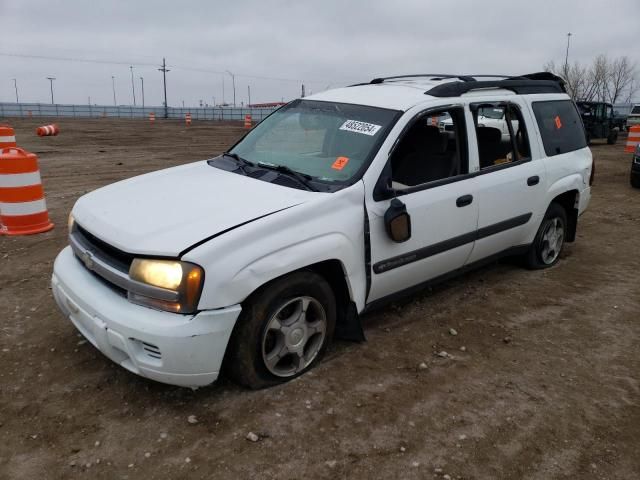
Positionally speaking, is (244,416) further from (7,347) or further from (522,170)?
(522,170)

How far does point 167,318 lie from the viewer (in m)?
2.69

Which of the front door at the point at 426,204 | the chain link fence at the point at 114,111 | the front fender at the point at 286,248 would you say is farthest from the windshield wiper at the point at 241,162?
the chain link fence at the point at 114,111

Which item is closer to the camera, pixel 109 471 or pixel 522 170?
pixel 109 471

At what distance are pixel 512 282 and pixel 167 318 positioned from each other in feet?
11.5

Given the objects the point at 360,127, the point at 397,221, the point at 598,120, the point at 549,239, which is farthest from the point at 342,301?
the point at 598,120

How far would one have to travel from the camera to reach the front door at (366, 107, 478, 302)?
347cm

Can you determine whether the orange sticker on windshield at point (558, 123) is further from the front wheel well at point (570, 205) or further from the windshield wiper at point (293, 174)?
the windshield wiper at point (293, 174)

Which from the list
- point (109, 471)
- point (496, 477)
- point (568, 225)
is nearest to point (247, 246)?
point (109, 471)

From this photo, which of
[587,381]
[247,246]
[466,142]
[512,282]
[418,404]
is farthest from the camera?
[512,282]

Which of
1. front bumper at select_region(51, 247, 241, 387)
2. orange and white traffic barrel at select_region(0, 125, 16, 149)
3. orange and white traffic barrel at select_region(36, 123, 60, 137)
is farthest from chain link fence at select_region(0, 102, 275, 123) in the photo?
front bumper at select_region(51, 247, 241, 387)

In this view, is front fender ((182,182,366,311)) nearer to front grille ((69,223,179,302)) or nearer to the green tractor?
front grille ((69,223,179,302))

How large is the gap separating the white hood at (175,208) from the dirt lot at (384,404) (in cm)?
97

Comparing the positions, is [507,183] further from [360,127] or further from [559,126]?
[360,127]

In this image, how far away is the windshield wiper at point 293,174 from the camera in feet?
11.0
